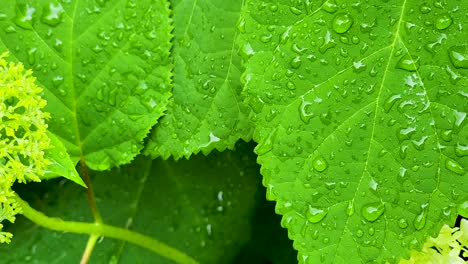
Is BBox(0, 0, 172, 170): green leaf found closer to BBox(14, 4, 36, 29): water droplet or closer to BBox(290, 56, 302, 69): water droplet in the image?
BBox(14, 4, 36, 29): water droplet

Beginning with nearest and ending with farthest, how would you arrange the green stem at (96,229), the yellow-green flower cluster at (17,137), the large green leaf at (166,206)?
the yellow-green flower cluster at (17,137), the green stem at (96,229), the large green leaf at (166,206)

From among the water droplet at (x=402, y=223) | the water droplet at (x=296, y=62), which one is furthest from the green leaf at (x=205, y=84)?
the water droplet at (x=402, y=223)

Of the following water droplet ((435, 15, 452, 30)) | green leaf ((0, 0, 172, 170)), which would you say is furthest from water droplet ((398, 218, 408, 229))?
green leaf ((0, 0, 172, 170))

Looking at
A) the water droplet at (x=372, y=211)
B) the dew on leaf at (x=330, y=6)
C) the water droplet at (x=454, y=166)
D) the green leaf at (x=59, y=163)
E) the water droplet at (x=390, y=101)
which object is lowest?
the water droplet at (x=372, y=211)

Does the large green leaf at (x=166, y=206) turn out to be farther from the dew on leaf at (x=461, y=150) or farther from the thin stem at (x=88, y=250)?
the dew on leaf at (x=461, y=150)

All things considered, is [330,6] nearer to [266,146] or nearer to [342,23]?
[342,23]

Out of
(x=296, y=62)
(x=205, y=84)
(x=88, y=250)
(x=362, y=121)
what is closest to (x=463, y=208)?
(x=362, y=121)
